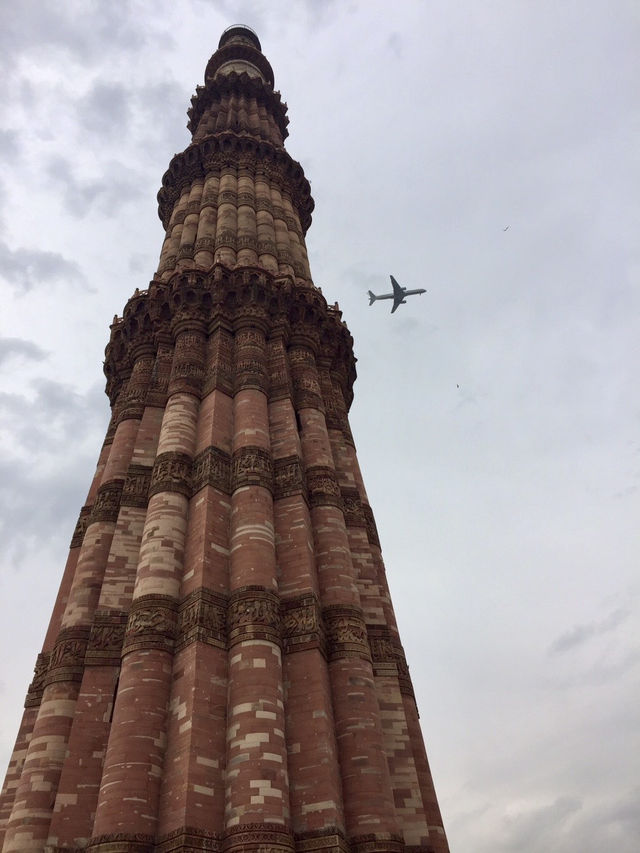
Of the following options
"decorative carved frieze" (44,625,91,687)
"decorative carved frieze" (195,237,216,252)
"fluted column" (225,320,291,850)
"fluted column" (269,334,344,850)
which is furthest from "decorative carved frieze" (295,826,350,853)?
"decorative carved frieze" (195,237,216,252)

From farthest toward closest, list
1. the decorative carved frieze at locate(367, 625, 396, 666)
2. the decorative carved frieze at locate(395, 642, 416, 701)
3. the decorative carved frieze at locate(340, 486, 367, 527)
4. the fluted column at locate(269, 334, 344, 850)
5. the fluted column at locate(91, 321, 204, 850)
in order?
the decorative carved frieze at locate(340, 486, 367, 527), the decorative carved frieze at locate(367, 625, 396, 666), the decorative carved frieze at locate(395, 642, 416, 701), the fluted column at locate(269, 334, 344, 850), the fluted column at locate(91, 321, 204, 850)

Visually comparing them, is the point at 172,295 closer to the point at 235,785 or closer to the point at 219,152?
the point at 219,152

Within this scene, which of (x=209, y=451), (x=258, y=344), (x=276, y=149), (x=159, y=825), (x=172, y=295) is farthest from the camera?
(x=276, y=149)

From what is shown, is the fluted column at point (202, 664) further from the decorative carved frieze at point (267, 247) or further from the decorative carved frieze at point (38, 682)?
the decorative carved frieze at point (267, 247)

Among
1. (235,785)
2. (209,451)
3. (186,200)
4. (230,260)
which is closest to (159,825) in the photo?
(235,785)

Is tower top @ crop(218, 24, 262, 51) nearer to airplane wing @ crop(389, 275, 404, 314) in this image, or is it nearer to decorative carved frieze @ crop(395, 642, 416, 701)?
airplane wing @ crop(389, 275, 404, 314)

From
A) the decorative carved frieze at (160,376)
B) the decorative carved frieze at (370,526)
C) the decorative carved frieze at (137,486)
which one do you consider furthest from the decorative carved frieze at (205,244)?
the decorative carved frieze at (370,526)

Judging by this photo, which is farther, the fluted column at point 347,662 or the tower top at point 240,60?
the tower top at point 240,60
